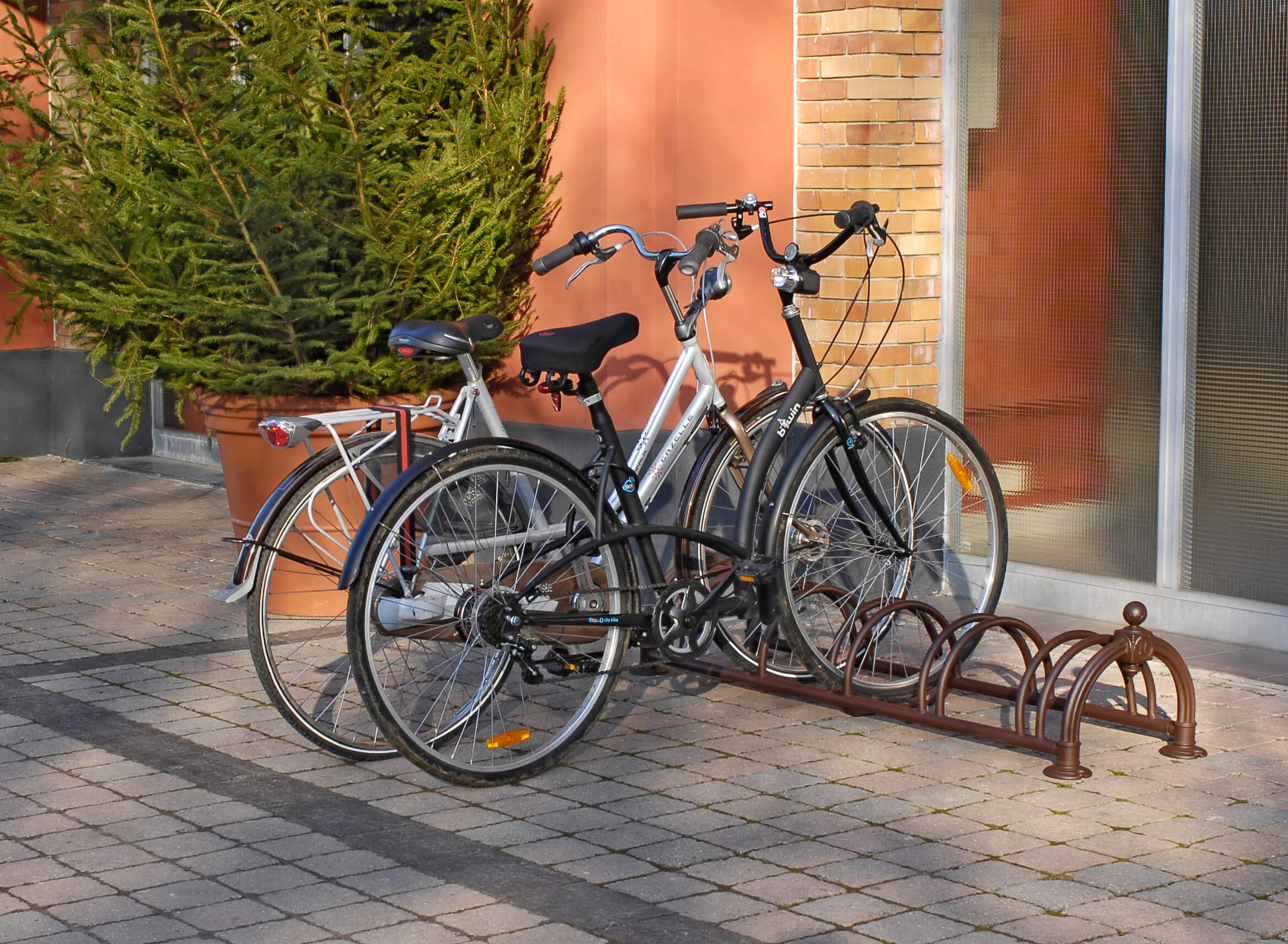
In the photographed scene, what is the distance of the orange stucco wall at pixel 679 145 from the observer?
275 inches

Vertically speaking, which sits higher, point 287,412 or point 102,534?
point 287,412

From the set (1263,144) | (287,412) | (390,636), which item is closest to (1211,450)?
(1263,144)

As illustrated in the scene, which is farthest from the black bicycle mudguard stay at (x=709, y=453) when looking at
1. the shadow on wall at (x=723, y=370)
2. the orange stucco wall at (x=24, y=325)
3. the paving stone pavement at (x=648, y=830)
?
the orange stucco wall at (x=24, y=325)

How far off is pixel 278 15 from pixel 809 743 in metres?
3.59

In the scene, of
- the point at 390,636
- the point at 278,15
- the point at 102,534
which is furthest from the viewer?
the point at 102,534

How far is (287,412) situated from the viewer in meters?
6.81

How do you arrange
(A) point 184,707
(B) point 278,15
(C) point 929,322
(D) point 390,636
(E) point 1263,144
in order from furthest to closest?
(C) point 929,322 → (B) point 278,15 → (E) point 1263,144 → (A) point 184,707 → (D) point 390,636

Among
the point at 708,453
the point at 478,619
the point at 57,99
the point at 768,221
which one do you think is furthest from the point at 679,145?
the point at 57,99

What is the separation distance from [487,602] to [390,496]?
46 cm

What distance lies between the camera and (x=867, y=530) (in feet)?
17.9

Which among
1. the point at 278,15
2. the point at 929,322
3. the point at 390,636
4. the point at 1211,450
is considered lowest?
the point at 390,636

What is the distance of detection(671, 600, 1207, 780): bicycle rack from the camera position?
461cm

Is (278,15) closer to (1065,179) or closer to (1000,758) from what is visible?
(1065,179)

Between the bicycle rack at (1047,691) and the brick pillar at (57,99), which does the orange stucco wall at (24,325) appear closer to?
the brick pillar at (57,99)
